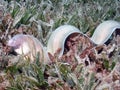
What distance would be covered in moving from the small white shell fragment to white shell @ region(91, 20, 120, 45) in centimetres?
62

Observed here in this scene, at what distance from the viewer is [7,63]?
127 inches

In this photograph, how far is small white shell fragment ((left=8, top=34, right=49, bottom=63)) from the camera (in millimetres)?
3271

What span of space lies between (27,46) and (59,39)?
0.32 metres

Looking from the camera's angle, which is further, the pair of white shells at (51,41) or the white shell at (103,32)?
the white shell at (103,32)

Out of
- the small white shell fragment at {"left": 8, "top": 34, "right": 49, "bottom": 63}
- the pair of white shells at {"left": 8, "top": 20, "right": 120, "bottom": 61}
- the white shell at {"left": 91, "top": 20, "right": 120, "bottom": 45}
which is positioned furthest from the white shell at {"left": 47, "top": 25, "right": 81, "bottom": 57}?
the white shell at {"left": 91, "top": 20, "right": 120, "bottom": 45}

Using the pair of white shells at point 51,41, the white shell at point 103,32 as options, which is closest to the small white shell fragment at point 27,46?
the pair of white shells at point 51,41

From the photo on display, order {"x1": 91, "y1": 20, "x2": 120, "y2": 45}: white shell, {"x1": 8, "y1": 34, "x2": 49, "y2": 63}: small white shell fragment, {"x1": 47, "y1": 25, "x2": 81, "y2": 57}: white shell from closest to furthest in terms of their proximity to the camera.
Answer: {"x1": 8, "y1": 34, "x2": 49, "y2": 63}: small white shell fragment → {"x1": 47, "y1": 25, "x2": 81, "y2": 57}: white shell → {"x1": 91, "y1": 20, "x2": 120, "y2": 45}: white shell

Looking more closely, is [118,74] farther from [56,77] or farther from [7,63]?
[7,63]

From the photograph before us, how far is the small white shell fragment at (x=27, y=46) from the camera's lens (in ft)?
10.7

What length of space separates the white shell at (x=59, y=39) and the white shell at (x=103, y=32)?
0.82ft

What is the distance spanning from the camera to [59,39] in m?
3.48

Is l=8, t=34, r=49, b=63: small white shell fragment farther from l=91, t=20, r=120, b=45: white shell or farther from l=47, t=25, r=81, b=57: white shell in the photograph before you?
l=91, t=20, r=120, b=45: white shell

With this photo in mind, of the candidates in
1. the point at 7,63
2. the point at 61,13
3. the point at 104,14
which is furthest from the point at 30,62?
the point at 104,14

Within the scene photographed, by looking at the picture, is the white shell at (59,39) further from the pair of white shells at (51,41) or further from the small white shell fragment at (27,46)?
the small white shell fragment at (27,46)
